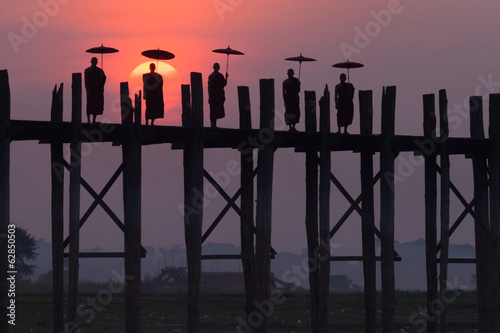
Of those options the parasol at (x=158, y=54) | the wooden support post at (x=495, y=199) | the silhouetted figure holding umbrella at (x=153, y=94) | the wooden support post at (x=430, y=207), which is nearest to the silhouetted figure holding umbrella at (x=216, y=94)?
the silhouetted figure holding umbrella at (x=153, y=94)

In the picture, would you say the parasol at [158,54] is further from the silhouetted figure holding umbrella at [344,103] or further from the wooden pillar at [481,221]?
the wooden pillar at [481,221]

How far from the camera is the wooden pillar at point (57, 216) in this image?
52.1 ft

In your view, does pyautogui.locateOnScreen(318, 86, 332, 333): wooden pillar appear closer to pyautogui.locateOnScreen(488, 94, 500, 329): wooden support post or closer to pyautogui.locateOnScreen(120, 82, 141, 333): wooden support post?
pyautogui.locateOnScreen(120, 82, 141, 333): wooden support post

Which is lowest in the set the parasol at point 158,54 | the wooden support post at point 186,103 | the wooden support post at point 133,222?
the wooden support post at point 133,222

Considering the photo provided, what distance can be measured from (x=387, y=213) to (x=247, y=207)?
7.60ft

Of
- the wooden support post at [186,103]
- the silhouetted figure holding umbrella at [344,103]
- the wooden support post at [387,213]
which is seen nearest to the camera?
the wooden support post at [186,103]

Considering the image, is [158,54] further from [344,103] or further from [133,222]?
[133,222]

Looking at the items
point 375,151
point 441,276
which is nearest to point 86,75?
point 375,151

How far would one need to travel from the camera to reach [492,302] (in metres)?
18.5

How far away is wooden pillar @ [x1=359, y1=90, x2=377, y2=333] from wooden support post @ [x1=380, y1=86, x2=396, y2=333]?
1.18 feet

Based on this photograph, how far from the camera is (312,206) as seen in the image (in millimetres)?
17719

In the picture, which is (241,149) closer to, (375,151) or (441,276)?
(375,151)

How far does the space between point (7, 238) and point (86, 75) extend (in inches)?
137

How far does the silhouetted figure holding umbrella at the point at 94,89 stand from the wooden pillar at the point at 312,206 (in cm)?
330
